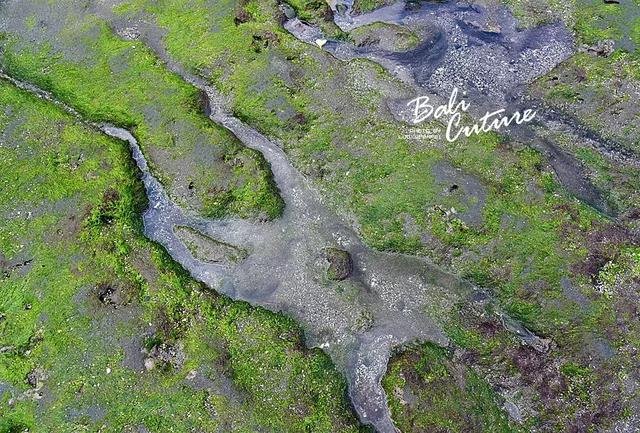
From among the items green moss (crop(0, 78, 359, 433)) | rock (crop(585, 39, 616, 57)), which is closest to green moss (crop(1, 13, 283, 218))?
green moss (crop(0, 78, 359, 433))

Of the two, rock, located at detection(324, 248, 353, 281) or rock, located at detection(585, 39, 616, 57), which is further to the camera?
rock, located at detection(585, 39, 616, 57)

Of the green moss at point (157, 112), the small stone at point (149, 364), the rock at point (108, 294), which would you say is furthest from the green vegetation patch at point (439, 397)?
the rock at point (108, 294)

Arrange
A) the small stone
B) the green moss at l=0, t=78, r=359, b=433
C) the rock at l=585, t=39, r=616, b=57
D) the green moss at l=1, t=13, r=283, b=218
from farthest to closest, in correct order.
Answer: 1. the rock at l=585, t=39, r=616, b=57
2. the green moss at l=1, t=13, r=283, b=218
3. the small stone
4. the green moss at l=0, t=78, r=359, b=433

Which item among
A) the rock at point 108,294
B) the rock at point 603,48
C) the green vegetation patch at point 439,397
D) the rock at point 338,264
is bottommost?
the rock at point 108,294

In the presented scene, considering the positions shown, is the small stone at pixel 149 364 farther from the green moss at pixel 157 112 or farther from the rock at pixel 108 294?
the green moss at pixel 157 112

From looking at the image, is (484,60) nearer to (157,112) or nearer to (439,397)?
(157,112)

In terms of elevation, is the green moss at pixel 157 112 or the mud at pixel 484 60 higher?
the mud at pixel 484 60

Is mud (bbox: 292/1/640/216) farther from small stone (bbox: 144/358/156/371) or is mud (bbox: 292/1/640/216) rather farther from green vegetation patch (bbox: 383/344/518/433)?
small stone (bbox: 144/358/156/371)

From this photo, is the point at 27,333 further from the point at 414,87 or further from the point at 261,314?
the point at 414,87

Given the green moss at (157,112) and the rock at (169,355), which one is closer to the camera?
the rock at (169,355)
